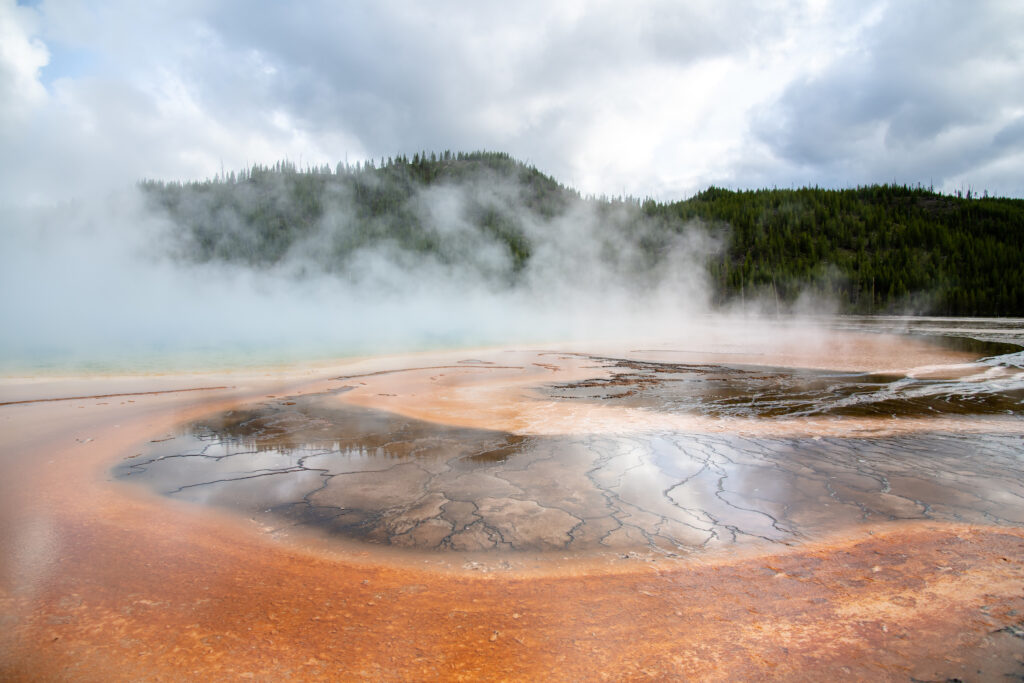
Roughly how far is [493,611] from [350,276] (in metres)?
75.0

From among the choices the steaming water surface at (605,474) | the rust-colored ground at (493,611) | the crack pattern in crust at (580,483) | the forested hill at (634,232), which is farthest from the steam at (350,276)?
the rust-colored ground at (493,611)

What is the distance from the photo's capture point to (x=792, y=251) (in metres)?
75.0

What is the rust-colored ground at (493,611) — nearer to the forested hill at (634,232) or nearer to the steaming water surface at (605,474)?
the steaming water surface at (605,474)

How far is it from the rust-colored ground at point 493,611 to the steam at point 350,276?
117 feet

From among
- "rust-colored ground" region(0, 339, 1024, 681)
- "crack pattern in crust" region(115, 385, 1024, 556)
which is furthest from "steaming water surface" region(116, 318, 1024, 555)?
"rust-colored ground" region(0, 339, 1024, 681)

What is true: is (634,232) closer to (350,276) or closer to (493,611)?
(350,276)

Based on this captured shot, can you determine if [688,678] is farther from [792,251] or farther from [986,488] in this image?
[792,251]

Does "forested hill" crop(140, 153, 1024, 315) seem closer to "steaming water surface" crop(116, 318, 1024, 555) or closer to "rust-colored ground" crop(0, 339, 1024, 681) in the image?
"steaming water surface" crop(116, 318, 1024, 555)

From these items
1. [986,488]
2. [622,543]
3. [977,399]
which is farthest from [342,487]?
[977,399]

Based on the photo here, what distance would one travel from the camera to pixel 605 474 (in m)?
5.06

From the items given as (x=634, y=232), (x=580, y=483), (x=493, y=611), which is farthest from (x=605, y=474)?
(x=634, y=232)

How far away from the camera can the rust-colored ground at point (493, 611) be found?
2330 millimetres

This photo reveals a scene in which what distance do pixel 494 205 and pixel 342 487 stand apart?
99.4 m

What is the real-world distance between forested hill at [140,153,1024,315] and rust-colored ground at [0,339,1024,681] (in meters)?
67.5
